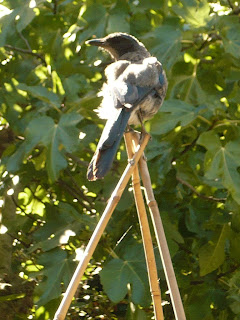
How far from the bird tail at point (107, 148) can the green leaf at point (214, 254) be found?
1355mm

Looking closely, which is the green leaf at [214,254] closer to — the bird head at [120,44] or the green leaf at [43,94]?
the green leaf at [43,94]

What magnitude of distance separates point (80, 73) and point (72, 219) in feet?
2.06

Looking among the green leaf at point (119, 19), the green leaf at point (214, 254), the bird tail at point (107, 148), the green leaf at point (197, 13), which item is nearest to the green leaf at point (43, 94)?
the green leaf at point (119, 19)

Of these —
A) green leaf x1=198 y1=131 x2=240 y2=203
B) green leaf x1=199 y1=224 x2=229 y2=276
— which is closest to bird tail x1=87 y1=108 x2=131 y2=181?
green leaf x1=198 y1=131 x2=240 y2=203

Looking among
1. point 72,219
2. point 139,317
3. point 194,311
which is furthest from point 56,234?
point 194,311

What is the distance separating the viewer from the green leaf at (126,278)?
2721 millimetres

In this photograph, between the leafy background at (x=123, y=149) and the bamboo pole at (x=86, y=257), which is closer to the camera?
the bamboo pole at (x=86, y=257)

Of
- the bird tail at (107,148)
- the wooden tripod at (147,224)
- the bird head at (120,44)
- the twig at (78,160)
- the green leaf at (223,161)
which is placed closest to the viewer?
the bird tail at (107,148)

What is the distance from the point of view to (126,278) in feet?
9.10

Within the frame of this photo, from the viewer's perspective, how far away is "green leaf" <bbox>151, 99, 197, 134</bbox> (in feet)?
8.68

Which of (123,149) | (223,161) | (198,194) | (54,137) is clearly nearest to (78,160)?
(123,149)

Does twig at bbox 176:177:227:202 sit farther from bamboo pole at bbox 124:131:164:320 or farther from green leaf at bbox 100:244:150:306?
bamboo pole at bbox 124:131:164:320

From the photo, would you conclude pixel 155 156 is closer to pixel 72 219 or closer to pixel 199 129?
pixel 199 129

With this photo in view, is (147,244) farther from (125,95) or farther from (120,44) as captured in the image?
(120,44)
